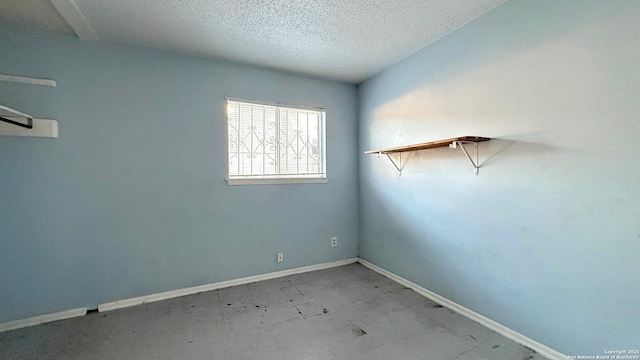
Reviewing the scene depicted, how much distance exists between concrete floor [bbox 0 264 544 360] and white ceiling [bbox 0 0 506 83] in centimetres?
251

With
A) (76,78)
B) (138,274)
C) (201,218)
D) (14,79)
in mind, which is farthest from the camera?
(201,218)

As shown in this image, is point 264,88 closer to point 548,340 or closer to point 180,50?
point 180,50

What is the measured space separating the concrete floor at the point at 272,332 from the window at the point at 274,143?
4.46 feet

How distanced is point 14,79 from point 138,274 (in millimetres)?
1967

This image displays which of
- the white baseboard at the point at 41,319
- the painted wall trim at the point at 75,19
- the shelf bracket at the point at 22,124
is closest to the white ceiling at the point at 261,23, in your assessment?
the painted wall trim at the point at 75,19

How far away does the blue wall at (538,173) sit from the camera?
147cm

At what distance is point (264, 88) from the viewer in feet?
10.2

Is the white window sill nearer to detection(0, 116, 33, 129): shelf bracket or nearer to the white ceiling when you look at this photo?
the white ceiling

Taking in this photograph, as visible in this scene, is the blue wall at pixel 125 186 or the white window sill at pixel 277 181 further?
the white window sill at pixel 277 181

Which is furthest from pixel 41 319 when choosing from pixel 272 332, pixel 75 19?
pixel 75 19

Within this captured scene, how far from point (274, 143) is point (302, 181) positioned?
598 millimetres

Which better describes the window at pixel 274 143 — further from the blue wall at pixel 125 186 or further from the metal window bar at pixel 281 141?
the blue wall at pixel 125 186

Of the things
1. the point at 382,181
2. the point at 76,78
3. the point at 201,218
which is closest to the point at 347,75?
the point at 382,181

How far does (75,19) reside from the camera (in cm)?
205
